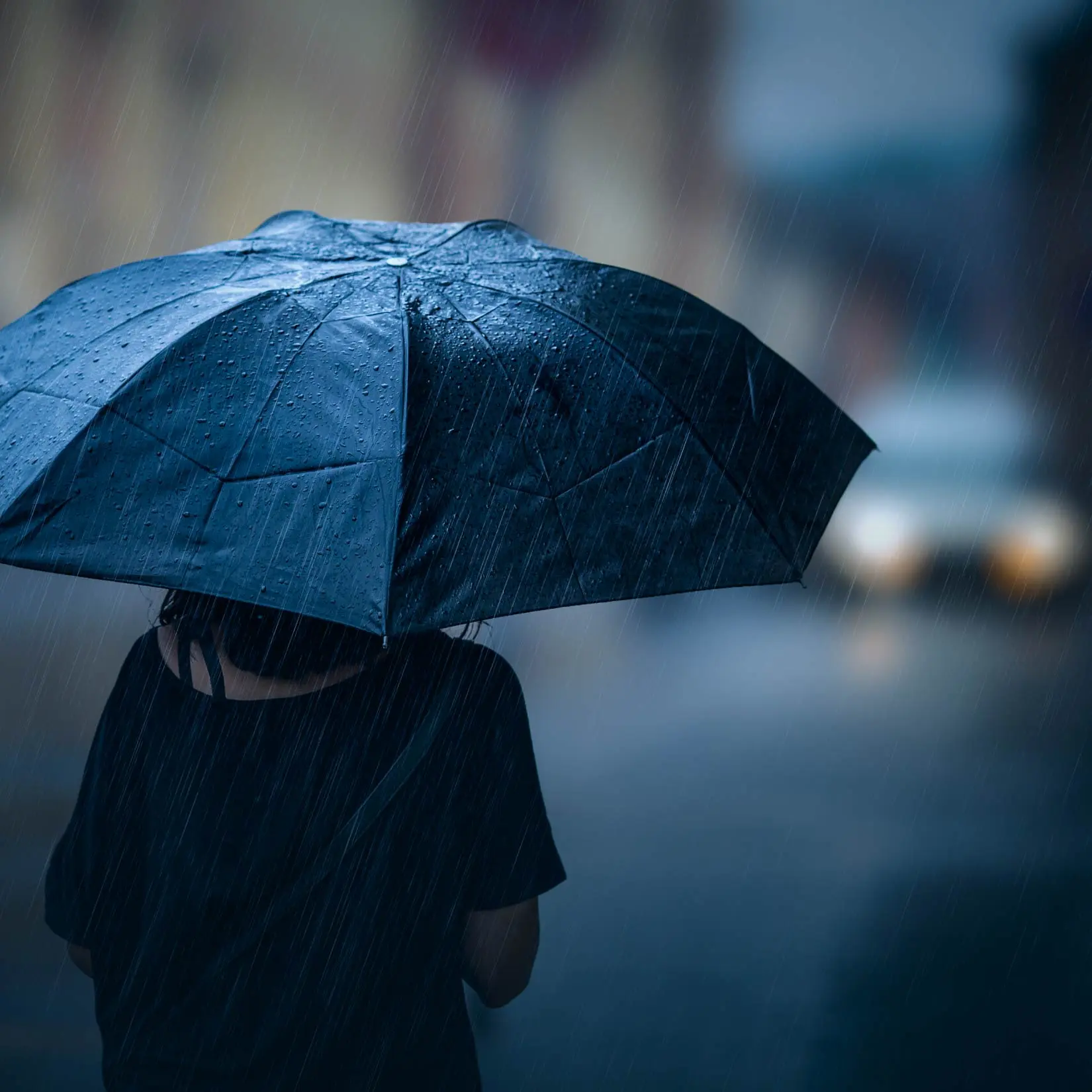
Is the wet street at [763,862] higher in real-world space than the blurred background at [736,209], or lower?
lower

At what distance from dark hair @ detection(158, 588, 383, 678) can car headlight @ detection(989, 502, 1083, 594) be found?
9543 millimetres

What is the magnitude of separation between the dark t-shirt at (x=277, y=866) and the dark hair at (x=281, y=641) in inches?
1.6

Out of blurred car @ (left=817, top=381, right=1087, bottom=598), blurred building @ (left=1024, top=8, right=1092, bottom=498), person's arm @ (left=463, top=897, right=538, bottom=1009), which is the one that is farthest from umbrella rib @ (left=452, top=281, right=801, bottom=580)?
blurred building @ (left=1024, top=8, right=1092, bottom=498)

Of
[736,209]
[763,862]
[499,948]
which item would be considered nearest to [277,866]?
[499,948]

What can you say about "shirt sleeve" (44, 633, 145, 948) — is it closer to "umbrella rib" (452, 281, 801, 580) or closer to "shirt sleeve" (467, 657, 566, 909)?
Result: "shirt sleeve" (467, 657, 566, 909)

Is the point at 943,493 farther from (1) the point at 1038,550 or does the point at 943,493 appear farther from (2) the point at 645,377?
(2) the point at 645,377

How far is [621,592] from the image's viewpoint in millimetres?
1641

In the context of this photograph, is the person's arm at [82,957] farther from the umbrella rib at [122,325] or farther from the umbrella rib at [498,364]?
the umbrella rib at [498,364]

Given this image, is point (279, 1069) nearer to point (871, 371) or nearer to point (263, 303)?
point (263, 303)

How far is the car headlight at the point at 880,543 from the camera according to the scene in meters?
10.7

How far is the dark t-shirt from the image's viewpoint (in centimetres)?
159

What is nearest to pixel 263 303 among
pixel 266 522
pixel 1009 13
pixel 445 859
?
pixel 266 522

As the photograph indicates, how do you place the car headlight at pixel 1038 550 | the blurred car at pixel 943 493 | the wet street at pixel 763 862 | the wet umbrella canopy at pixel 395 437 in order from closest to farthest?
the wet umbrella canopy at pixel 395 437 < the wet street at pixel 763 862 < the car headlight at pixel 1038 550 < the blurred car at pixel 943 493

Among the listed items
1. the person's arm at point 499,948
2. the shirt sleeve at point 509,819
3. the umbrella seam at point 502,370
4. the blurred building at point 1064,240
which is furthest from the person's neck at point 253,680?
the blurred building at point 1064,240
